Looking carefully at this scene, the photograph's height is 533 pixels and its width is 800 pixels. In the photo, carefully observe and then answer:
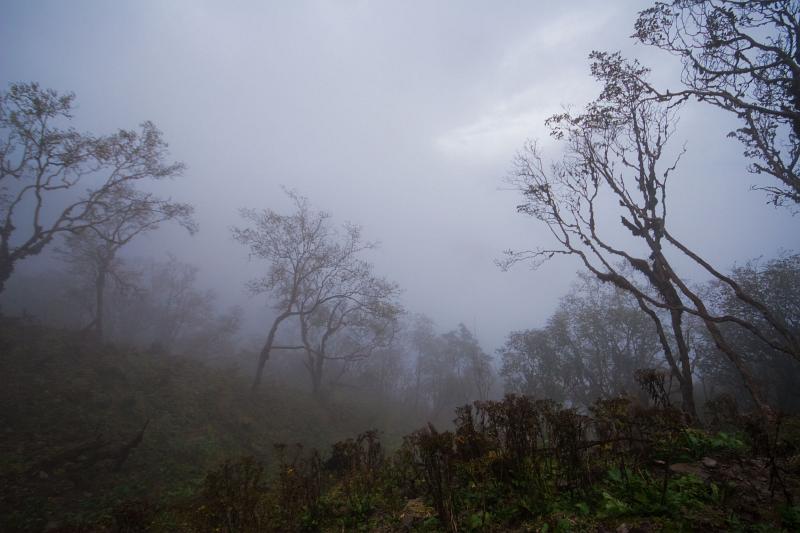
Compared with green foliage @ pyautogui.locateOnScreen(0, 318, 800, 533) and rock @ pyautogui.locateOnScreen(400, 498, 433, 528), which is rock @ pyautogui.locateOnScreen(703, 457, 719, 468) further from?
rock @ pyautogui.locateOnScreen(400, 498, 433, 528)

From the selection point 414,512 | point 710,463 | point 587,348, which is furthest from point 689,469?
point 587,348

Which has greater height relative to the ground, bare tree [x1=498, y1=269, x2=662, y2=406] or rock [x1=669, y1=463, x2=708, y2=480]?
bare tree [x1=498, y1=269, x2=662, y2=406]

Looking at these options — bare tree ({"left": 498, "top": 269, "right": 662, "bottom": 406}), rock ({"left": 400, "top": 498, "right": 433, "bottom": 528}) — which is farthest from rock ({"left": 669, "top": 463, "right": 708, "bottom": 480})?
bare tree ({"left": 498, "top": 269, "right": 662, "bottom": 406})

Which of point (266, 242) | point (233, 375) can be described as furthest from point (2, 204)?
point (233, 375)

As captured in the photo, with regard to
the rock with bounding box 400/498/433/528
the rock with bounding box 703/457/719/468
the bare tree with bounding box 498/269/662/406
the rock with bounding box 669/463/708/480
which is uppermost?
the bare tree with bounding box 498/269/662/406

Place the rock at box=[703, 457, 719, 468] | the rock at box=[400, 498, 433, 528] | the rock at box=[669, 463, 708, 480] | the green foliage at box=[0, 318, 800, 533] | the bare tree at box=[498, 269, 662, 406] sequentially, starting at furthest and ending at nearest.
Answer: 1. the bare tree at box=[498, 269, 662, 406]
2. the rock at box=[400, 498, 433, 528]
3. the rock at box=[703, 457, 719, 468]
4. the rock at box=[669, 463, 708, 480]
5. the green foliage at box=[0, 318, 800, 533]

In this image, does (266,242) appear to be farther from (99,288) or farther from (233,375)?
(99,288)

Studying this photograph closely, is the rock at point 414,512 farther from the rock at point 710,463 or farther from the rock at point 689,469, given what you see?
the rock at point 710,463

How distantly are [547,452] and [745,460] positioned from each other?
2.57m

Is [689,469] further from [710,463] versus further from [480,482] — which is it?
[480,482]

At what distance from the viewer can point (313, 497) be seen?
553 centimetres

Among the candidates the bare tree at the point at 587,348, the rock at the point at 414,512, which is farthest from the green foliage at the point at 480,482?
the bare tree at the point at 587,348

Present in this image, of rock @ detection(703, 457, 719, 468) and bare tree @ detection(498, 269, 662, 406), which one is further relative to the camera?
bare tree @ detection(498, 269, 662, 406)

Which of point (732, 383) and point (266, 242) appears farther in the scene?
point (266, 242)
